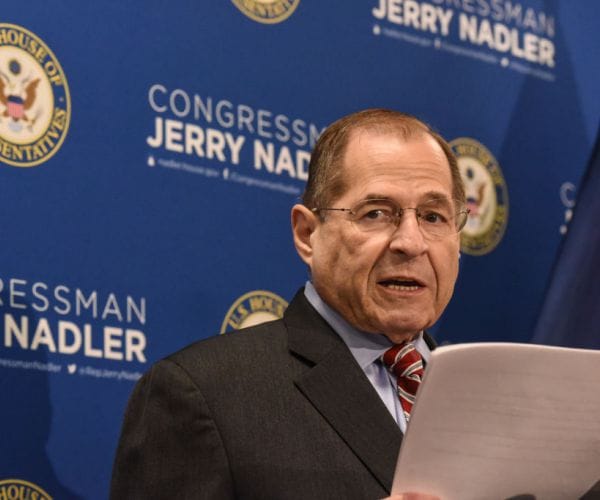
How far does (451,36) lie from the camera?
3748mm

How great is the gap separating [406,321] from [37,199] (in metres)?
1.05

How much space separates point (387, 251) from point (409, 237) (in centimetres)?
5

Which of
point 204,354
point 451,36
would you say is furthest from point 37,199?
point 451,36

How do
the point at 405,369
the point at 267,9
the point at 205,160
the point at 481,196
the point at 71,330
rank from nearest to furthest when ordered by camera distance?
the point at 405,369, the point at 71,330, the point at 205,160, the point at 267,9, the point at 481,196

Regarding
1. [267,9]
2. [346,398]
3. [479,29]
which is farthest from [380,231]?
[479,29]

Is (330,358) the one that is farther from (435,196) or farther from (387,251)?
(435,196)

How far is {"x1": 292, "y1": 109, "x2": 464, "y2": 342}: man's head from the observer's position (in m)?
2.26

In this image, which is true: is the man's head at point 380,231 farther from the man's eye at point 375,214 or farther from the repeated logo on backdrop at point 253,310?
the repeated logo on backdrop at point 253,310

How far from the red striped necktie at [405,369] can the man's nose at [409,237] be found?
183mm

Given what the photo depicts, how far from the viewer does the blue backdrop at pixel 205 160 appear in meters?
2.81

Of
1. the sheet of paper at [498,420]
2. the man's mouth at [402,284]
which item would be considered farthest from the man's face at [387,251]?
the sheet of paper at [498,420]

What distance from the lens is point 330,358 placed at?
2.19 metres

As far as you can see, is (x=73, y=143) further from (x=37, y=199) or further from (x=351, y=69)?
(x=351, y=69)

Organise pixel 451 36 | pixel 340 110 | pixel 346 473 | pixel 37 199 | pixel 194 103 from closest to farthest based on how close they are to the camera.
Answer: pixel 346 473 → pixel 37 199 → pixel 194 103 → pixel 340 110 → pixel 451 36
